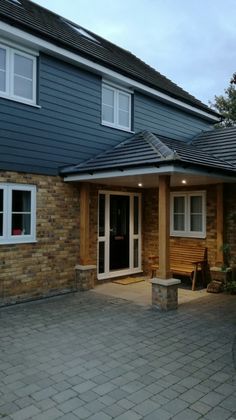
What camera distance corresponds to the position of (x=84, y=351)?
4965mm

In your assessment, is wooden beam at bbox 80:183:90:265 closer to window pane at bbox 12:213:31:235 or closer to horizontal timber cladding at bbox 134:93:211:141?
window pane at bbox 12:213:31:235

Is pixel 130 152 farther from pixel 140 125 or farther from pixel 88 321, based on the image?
pixel 88 321

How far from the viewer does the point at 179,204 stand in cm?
1055

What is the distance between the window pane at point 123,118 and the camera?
403 inches

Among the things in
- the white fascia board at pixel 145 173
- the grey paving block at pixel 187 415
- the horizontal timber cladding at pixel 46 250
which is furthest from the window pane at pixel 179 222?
the grey paving block at pixel 187 415

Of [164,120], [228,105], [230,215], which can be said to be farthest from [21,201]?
[228,105]

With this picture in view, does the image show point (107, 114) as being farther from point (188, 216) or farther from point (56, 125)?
point (188, 216)

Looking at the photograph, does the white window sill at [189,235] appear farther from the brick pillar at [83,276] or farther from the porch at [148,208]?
the brick pillar at [83,276]

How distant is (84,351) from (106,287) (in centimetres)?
430

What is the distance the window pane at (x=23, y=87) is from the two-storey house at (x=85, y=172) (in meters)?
0.02

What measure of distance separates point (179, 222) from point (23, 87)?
5.52m

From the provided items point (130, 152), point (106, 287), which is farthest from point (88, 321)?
point (130, 152)

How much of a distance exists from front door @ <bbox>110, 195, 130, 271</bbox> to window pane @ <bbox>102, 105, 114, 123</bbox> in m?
2.06

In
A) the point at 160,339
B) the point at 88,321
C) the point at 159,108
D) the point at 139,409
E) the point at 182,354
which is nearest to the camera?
the point at 139,409
